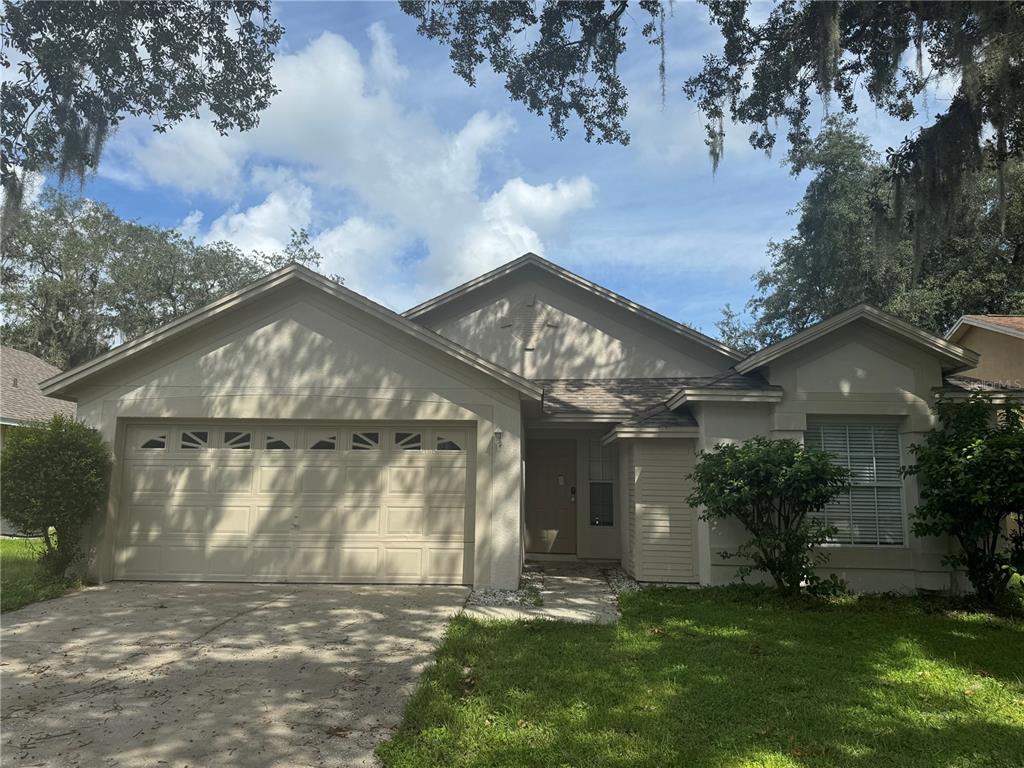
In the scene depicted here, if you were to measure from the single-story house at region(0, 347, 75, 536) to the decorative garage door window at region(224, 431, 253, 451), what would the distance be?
7471mm

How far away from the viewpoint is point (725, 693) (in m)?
5.15

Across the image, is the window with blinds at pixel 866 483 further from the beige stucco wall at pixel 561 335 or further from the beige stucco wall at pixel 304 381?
the beige stucco wall at pixel 304 381

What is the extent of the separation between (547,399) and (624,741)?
7.98m

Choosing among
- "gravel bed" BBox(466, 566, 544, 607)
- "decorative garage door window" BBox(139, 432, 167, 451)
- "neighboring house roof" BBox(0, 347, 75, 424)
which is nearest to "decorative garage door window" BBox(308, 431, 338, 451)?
"decorative garage door window" BBox(139, 432, 167, 451)

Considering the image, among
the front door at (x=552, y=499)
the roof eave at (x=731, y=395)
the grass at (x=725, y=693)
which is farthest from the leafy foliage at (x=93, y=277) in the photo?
the grass at (x=725, y=693)

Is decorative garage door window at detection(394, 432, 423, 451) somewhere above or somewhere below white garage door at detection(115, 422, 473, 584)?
above

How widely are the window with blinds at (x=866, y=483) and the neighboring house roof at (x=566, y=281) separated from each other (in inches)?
148

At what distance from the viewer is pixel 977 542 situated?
8586 millimetres

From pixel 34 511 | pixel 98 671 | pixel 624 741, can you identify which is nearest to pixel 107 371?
pixel 34 511

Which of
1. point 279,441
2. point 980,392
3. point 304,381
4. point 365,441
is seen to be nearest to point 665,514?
point 980,392

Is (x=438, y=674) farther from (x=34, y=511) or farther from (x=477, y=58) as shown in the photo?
(x=477, y=58)

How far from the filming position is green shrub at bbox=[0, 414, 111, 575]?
28.1ft

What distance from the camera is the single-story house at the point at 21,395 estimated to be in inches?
594

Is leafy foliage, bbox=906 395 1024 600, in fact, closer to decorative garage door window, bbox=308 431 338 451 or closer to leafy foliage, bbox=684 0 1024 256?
leafy foliage, bbox=684 0 1024 256
